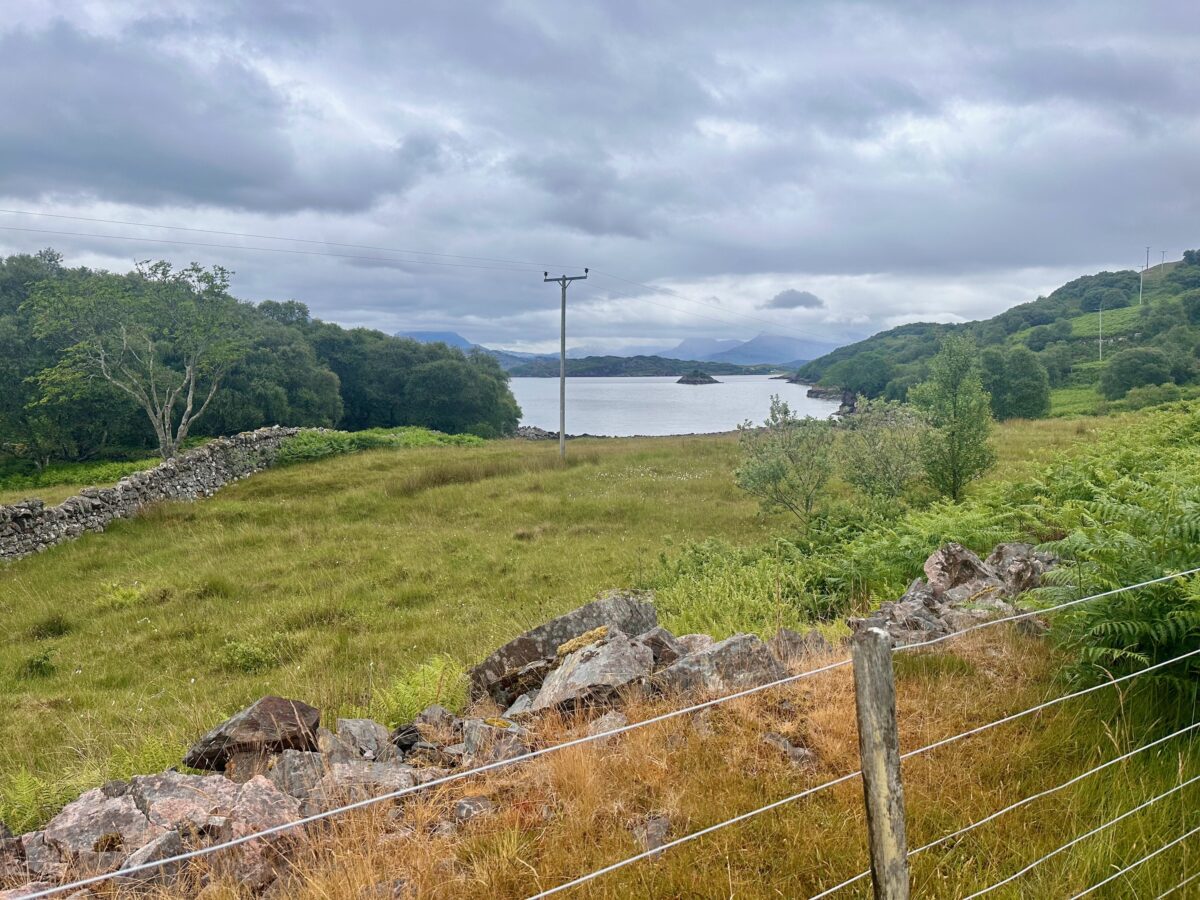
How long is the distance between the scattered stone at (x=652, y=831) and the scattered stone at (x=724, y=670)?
5.38 feet

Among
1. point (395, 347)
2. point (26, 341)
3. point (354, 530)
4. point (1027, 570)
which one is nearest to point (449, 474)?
point (354, 530)

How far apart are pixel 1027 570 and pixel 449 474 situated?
23.8 metres

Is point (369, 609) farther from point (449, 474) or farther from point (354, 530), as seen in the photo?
point (449, 474)

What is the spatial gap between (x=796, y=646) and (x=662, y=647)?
4.50 feet

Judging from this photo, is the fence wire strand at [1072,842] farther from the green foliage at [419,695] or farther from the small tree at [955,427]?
the small tree at [955,427]

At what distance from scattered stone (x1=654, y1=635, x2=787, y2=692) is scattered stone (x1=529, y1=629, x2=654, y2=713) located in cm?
32

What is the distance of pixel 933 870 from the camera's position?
149 inches

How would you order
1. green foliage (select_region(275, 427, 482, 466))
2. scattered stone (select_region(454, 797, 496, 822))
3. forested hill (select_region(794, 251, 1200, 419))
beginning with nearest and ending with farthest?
1. scattered stone (select_region(454, 797, 496, 822))
2. green foliage (select_region(275, 427, 482, 466))
3. forested hill (select_region(794, 251, 1200, 419))

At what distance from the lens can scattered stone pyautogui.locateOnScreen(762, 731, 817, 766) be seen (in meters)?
4.92

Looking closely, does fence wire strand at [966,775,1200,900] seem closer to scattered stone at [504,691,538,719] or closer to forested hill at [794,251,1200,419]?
scattered stone at [504,691,538,719]

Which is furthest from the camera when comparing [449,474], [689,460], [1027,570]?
[689,460]

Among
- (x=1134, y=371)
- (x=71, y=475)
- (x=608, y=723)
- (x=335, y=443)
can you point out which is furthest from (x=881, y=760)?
(x=1134, y=371)

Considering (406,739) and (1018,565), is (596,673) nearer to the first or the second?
(406,739)

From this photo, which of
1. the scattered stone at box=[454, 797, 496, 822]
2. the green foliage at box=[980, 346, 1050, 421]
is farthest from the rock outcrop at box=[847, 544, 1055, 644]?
the green foliage at box=[980, 346, 1050, 421]
